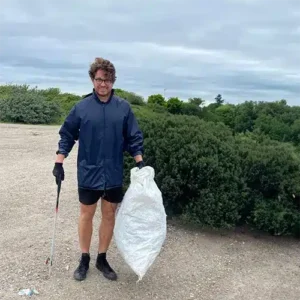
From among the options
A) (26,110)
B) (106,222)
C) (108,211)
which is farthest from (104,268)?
(26,110)

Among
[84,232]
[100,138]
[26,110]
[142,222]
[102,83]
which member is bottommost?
[26,110]

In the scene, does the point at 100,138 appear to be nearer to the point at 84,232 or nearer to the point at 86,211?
the point at 86,211

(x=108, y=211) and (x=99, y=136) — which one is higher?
(x=99, y=136)

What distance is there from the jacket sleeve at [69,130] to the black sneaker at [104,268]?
107cm

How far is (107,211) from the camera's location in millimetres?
4617

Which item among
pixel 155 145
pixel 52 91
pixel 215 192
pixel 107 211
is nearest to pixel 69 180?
pixel 155 145

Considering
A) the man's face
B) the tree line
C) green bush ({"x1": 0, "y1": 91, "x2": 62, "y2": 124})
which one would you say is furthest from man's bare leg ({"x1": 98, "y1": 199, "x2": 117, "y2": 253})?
green bush ({"x1": 0, "y1": 91, "x2": 62, "y2": 124})

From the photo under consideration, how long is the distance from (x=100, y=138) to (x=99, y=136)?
0.02 m

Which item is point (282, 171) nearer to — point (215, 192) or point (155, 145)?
point (215, 192)

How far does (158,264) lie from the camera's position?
514 cm

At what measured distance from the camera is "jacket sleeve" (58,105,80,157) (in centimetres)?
441

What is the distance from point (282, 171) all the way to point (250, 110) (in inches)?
124

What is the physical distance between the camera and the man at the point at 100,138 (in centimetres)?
436

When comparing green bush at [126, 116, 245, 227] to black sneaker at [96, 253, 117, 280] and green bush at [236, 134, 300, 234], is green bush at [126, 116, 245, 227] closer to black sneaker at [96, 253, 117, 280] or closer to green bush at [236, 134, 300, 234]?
green bush at [236, 134, 300, 234]
